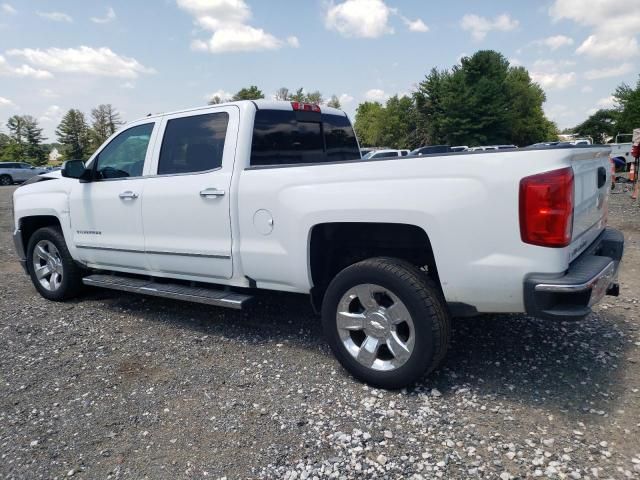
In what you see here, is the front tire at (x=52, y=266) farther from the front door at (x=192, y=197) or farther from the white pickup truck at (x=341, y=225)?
the front door at (x=192, y=197)

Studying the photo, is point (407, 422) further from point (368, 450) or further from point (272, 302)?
point (272, 302)

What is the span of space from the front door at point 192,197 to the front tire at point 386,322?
3.55ft

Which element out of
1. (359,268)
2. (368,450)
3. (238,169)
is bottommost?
(368,450)

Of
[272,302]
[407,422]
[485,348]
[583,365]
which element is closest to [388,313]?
[407,422]

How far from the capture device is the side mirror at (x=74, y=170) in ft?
15.5

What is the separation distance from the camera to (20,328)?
4.73 m

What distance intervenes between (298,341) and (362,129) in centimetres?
8475

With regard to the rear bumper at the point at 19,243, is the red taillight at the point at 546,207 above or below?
above

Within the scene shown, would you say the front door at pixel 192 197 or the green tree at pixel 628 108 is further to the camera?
the green tree at pixel 628 108

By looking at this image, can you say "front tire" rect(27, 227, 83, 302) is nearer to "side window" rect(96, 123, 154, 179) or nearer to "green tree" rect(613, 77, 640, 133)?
"side window" rect(96, 123, 154, 179)

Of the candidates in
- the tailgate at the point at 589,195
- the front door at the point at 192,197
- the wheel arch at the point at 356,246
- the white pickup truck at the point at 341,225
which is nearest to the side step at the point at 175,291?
the white pickup truck at the point at 341,225

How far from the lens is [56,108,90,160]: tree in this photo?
7769cm

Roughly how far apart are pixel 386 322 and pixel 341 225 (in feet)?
2.42

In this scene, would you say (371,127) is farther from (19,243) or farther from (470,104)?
(19,243)
